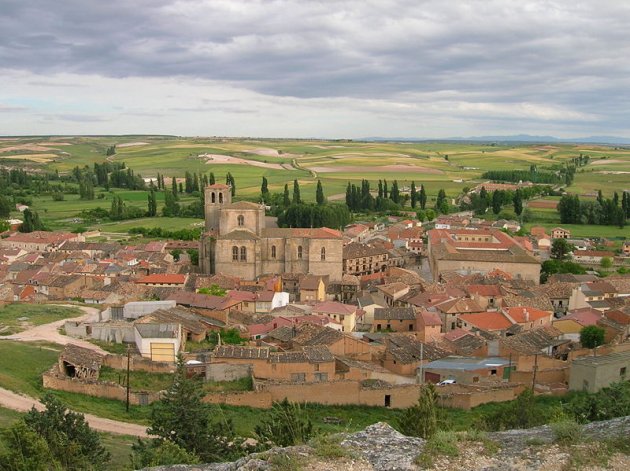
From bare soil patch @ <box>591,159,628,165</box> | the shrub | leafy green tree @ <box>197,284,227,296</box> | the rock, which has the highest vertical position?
bare soil patch @ <box>591,159,628,165</box>

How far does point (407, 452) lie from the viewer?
9.63m

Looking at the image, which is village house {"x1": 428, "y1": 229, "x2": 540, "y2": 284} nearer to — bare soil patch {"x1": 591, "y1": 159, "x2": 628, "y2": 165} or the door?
the door

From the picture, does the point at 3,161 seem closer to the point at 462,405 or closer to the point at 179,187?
the point at 179,187

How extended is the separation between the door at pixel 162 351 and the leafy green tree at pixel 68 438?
1130cm

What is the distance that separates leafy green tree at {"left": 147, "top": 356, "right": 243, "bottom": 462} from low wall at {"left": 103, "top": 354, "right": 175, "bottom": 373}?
29.0 ft

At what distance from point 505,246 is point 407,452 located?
48.5m

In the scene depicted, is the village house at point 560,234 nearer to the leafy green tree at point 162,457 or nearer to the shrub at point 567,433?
the leafy green tree at point 162,457

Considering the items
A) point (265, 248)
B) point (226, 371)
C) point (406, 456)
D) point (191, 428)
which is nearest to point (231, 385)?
point (226, 371)

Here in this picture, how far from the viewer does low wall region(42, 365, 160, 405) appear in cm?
2300

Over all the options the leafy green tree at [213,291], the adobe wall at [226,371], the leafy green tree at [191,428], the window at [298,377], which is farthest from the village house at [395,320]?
the leafy green tree at [191,428]

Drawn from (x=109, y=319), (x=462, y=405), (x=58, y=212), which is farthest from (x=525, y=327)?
(x=58, y=212)

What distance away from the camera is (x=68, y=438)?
599 inches

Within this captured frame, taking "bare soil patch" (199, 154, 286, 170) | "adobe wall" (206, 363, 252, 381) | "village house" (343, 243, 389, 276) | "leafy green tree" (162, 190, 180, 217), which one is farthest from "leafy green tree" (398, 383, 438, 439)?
"bare soil patch" (199, 154, 286, 170)

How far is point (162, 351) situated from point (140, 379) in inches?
105
